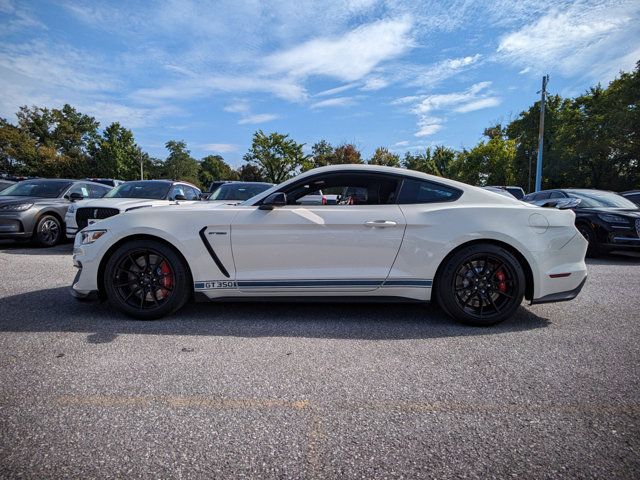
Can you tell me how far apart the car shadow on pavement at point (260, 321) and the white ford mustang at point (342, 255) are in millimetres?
186

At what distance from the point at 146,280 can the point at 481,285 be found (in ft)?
9.84

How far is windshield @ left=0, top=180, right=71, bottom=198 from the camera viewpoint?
27.0 ft

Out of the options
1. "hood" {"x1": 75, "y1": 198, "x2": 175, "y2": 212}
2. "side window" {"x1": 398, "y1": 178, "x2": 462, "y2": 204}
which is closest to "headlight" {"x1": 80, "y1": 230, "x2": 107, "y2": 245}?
"side window" {"x1": 398, "y1": 178, "x2": 462, "y2": 204}

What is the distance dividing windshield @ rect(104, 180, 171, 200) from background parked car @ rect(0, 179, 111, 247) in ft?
3.32

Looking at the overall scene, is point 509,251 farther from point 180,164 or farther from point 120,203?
point 180,164

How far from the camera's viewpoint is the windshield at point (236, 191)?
26.4ft

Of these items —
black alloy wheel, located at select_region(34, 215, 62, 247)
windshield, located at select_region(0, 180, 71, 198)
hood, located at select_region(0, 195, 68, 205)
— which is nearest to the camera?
hood, located at select_region(0, 195, 68, 205)

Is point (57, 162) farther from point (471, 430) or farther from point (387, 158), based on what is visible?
point (471, 430)

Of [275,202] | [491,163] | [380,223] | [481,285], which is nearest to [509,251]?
[481,285]

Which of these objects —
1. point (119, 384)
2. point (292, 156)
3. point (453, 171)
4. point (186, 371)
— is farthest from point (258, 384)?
point (292, 156)

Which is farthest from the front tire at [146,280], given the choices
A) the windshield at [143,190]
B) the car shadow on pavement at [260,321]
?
the windshield at [143,190]

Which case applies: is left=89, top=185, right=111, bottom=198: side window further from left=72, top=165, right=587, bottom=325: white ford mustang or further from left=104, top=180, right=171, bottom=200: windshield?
left=72, top=165, right=587, bottom=325: white ford mustang

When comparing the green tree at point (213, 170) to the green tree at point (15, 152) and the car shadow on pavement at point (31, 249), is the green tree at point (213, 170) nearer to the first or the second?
the green tree at point (15, 152)

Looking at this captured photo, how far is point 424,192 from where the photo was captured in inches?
130
